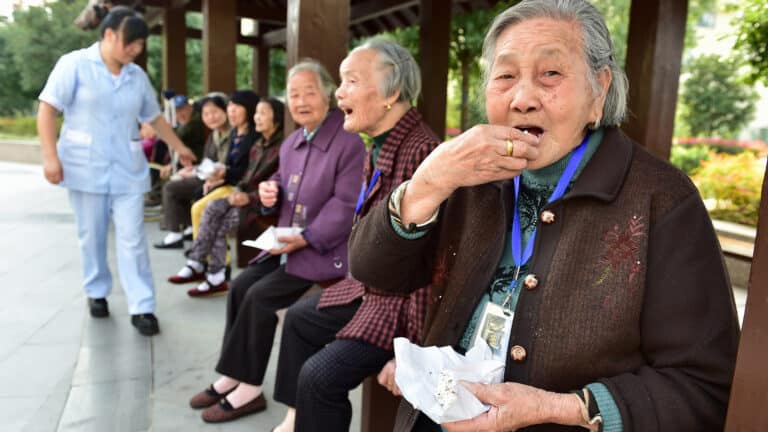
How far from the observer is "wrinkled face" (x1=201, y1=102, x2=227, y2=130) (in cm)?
547

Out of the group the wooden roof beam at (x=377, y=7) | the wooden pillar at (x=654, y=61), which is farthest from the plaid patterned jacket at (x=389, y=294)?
the wooden roof beam at (x=377, y=7)

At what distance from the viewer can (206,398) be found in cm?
302

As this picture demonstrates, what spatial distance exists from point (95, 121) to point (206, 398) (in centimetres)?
206

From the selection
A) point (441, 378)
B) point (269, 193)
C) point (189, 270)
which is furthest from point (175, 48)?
point (441, 378)

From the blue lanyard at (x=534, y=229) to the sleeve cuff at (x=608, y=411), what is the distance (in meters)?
0.33

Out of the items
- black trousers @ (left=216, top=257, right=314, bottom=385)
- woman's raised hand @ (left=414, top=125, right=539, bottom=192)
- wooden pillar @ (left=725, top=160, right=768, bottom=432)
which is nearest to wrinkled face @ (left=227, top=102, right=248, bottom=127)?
black trousers @ (left=216, top=257, right=314, bottom=385)

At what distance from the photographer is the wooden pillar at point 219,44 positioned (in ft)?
20.9

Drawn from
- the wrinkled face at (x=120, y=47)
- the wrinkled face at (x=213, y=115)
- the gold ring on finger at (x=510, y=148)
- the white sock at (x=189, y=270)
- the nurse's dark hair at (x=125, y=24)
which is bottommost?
the white sock at (x=189, y=270)

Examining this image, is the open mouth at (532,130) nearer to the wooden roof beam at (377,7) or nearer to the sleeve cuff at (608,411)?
the sleeve cuff at (608,411)

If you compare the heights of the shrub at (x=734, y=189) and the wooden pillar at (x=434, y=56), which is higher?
the wooden pillar at (x=434, y=56)

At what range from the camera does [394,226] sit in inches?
60.7

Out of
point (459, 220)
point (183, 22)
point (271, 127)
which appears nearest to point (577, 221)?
point (459, 220)

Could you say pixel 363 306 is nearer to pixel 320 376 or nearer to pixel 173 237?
pixel 320 376

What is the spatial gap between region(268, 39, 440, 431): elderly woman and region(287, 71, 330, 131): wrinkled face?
60 cm
